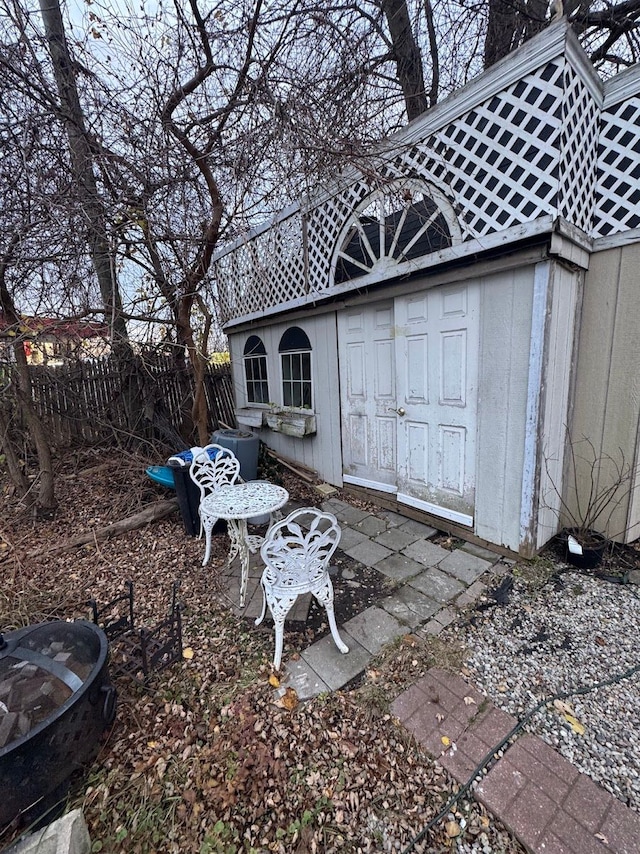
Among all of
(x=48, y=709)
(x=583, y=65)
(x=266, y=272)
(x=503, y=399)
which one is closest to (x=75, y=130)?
(x=266, y=272)

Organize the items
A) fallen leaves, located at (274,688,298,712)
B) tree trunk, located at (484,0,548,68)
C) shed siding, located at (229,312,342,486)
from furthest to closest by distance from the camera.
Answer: shed siding, located at (229,312,342,486), tree trunk, located at (484,0,548,68), fallen leaves, located at (274,688,298,712)

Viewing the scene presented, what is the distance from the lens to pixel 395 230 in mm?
3273

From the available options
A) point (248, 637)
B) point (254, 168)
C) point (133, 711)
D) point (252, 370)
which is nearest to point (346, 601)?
point (248, 637)

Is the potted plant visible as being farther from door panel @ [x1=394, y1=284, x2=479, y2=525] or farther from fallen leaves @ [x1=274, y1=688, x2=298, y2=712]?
fallen leaves @ [x1=274, y1=688, x2=298, y2=712]

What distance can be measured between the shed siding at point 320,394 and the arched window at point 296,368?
0.09m

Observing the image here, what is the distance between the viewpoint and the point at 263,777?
1.46 meters

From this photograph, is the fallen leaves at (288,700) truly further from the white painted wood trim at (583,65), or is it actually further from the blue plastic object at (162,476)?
the white painted wood trim at (583,65)

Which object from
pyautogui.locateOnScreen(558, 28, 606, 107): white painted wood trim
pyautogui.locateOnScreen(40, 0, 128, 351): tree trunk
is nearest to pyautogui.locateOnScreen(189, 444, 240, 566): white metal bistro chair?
pyautogui.locateOnScreen(40, 0, 128, 351): tree trunk

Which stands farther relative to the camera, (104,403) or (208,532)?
(104,403)

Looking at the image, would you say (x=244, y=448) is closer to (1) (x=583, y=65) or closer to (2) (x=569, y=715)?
(2) (x=569, y=715)

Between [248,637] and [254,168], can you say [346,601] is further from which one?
[254,168]

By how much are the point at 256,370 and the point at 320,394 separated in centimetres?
164

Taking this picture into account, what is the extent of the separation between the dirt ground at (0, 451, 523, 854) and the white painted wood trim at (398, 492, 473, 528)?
39.6 inches

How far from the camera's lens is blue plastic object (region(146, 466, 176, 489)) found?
371cm
